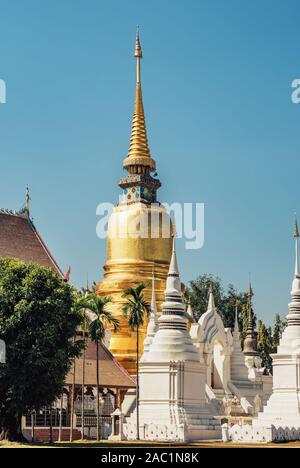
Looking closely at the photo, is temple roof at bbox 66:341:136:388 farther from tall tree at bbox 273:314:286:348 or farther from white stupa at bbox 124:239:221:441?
tall tree at bbox 273:314:286:348

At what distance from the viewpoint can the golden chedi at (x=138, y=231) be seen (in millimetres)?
65875

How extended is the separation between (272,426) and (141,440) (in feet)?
19.1

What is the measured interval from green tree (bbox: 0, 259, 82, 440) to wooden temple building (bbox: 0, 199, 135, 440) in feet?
17.3

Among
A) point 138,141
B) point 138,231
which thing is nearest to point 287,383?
point 138,231

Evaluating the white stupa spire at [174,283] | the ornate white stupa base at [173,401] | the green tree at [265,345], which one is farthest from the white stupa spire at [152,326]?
the green tree at [265,345]

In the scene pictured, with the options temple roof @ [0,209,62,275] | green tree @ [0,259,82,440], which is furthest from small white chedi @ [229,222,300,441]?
temple roof @ [0,209,62,275]

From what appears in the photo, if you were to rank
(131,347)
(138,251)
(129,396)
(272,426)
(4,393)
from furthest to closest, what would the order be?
(138,251) < (131,347) < (129,396) < (272,426) < (4,393)

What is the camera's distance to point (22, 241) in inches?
2215

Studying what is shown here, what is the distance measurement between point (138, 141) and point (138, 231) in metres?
6.86

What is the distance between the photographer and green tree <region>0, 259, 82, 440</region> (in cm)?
3781

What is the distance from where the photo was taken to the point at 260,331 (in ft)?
272

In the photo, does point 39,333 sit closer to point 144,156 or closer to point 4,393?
point 4,393

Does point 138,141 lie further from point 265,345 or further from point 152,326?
point 265,345
